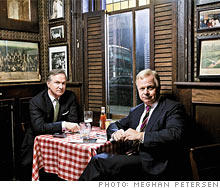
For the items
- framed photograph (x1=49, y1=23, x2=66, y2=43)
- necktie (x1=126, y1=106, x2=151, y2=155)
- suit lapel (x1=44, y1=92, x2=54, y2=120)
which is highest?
framed photograph (x1=49, y1=23, x2=66, y2=43)

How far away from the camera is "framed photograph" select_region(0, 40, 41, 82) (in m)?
3.89

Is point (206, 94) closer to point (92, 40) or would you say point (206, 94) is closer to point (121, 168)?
point (121, 168)

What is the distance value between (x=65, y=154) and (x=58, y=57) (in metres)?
2.20

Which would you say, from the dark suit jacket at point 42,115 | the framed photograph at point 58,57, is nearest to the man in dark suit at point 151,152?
the dark suit jacket at point 42,115

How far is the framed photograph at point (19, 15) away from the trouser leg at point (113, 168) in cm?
262

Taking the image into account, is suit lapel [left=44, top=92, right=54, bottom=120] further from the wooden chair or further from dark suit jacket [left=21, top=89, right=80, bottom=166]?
the wooden chair

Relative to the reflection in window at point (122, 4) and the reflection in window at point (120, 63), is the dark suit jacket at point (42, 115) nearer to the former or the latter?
the reflection in window at point (120, 63)

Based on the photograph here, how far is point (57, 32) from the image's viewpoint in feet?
13.7

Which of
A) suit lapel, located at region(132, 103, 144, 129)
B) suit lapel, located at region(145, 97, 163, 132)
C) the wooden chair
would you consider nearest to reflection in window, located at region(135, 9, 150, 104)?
suit lapel, located at region(132, 103, 144, 129)

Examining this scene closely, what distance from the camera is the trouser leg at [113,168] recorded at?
2.22m

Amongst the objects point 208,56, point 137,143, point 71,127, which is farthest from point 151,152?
point 208,56

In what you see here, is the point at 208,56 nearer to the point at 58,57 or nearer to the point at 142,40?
the point at 142,40

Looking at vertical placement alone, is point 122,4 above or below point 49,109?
above

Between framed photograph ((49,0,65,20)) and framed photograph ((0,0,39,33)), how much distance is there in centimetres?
24
